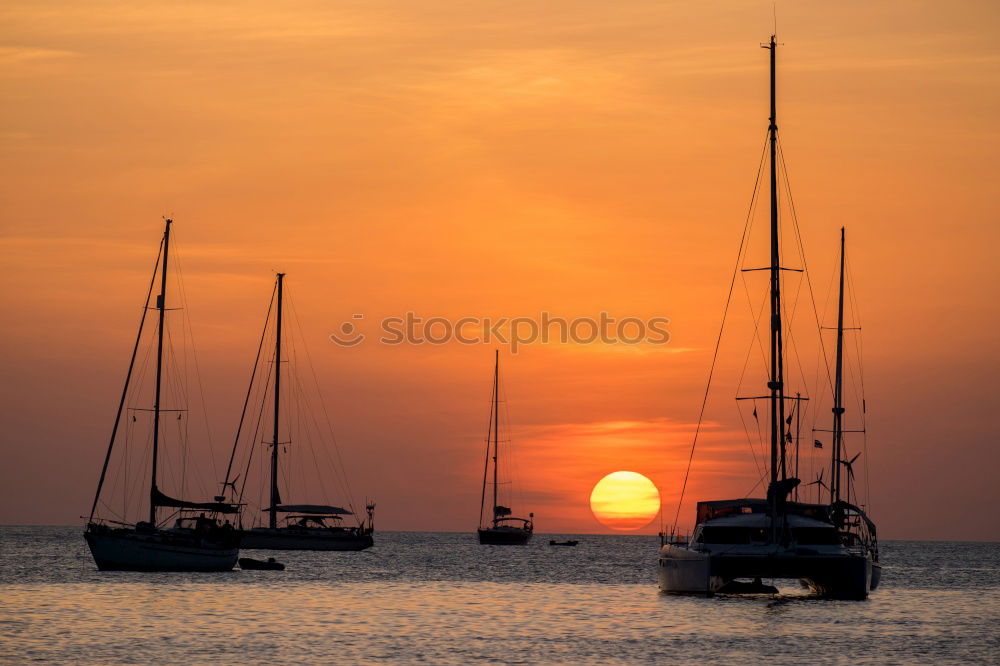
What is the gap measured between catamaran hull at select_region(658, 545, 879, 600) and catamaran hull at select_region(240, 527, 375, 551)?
63186 mm

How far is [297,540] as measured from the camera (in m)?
121

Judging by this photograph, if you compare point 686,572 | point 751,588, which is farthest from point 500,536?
point 686,572

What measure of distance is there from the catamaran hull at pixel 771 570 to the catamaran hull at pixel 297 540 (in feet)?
207

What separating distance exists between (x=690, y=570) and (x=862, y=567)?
690 centimetres

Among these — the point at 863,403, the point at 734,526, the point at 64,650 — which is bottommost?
the point at 64,650

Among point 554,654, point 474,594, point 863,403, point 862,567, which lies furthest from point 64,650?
point 863,403

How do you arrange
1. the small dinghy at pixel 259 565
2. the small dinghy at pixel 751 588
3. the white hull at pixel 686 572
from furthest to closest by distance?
the small dinghy at pixel 259 565, the small dinghy at pixel 751 588, the white hull at pixel 686 572

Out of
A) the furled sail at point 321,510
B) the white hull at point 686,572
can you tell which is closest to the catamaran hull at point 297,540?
the furled sail at point 321,510

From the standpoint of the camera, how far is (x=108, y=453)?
235ft

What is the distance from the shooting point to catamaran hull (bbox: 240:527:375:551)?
4626 inches

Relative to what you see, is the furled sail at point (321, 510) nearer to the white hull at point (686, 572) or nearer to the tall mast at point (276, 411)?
the tall mast at point (276, 411)

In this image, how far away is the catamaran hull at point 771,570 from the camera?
52.6 metres

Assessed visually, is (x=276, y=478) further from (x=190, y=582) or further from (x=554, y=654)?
(x=554, y=654)

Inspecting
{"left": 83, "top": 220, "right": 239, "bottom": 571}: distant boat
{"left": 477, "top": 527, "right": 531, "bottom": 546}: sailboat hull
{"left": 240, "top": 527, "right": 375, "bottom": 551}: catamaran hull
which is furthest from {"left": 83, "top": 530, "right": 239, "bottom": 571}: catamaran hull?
{"left": 477, "top": 527, "right": 531, "bottom": 546}: sailboat hull
